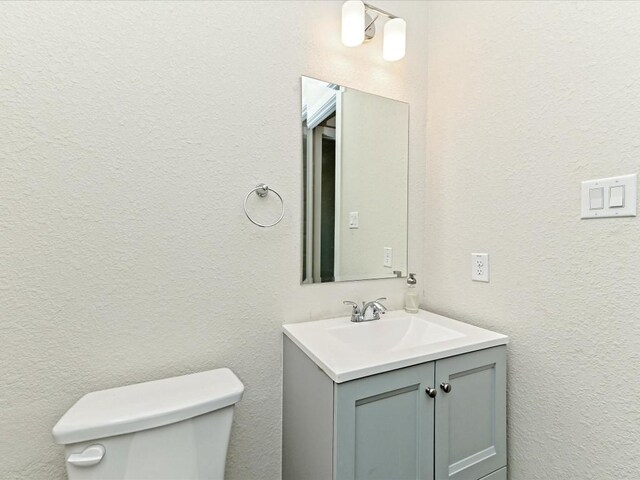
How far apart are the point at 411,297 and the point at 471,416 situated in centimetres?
50

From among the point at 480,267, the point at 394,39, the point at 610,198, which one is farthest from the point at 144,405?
the point at 394,39

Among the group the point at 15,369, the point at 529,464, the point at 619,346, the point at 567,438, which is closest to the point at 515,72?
the point at 619,346

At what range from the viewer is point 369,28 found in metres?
1.29

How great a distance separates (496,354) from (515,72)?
98cm

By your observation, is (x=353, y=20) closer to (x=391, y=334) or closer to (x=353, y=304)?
(x=353, y=304)

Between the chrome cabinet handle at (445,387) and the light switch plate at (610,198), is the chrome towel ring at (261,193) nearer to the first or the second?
the chrome cabinet handle at (445,387)

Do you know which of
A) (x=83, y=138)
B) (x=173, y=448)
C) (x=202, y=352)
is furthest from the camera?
(x=202, y=352)

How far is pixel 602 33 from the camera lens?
0.87 m

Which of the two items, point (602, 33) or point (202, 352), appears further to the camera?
point (202, 352)

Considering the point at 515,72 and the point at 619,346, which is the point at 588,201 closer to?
the point at 619,346

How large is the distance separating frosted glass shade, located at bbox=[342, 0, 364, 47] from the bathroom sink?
1099mm

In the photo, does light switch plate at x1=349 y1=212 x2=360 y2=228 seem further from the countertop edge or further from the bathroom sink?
the countertop edge

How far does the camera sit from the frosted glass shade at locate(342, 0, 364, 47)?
3.85 feet

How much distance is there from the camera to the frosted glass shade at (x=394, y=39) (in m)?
1.26
